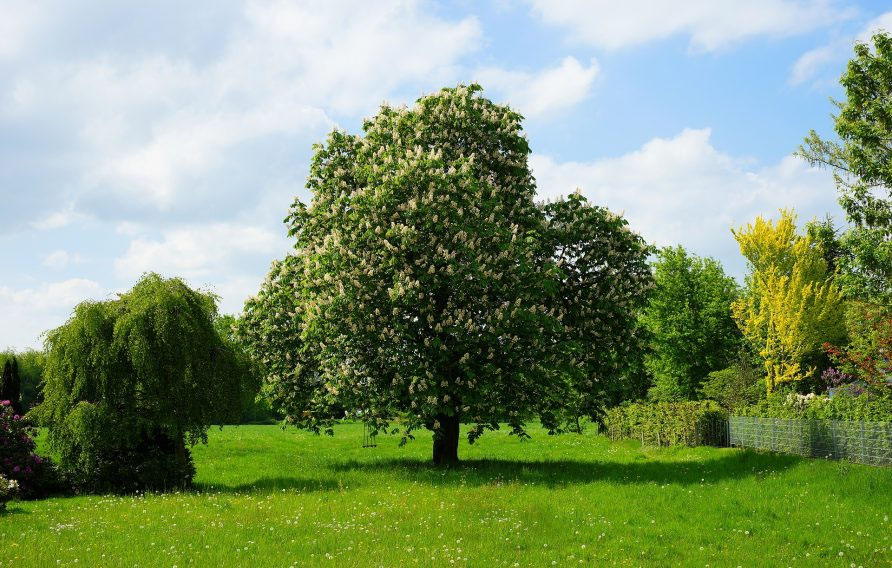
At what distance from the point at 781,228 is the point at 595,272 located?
32.6 meters

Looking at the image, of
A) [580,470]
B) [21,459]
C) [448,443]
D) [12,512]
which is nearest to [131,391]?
[21,459]

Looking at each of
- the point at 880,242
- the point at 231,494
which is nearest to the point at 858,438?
the point at 880,242

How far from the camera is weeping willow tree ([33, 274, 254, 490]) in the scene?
22.3 m

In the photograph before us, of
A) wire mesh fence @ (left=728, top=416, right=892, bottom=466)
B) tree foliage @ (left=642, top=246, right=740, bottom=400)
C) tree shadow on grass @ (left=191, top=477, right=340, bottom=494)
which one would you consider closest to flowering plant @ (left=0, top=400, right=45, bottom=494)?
tree shadow on grass @ (left=191, top=477, right=340, bottom=494)

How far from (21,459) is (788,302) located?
151 ft

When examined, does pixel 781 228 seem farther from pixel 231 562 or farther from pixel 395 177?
pixel 231 562

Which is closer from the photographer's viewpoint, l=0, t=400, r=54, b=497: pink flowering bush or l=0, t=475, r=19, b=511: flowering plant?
l=0, t=475, r=19, b=511: flowering plant

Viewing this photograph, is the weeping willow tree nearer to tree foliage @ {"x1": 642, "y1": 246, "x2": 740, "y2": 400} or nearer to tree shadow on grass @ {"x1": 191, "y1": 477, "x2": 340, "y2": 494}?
tree shadow on grass @ {"x1": 191, "y1": 477, "x2": 340, "y2": 494}

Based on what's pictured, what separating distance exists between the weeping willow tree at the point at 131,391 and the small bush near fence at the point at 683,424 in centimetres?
2034

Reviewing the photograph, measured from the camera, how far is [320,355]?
85.1 ft

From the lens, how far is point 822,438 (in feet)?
88.0

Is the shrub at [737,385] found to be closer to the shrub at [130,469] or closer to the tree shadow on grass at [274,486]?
the tree shadow on grass at [274,486]

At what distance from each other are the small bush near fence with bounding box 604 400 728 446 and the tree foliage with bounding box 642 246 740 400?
72.4ft

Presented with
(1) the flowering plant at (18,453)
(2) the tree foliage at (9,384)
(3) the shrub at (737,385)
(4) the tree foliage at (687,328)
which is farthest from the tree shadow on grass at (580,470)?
(4) the tree foliage at (687,328)
